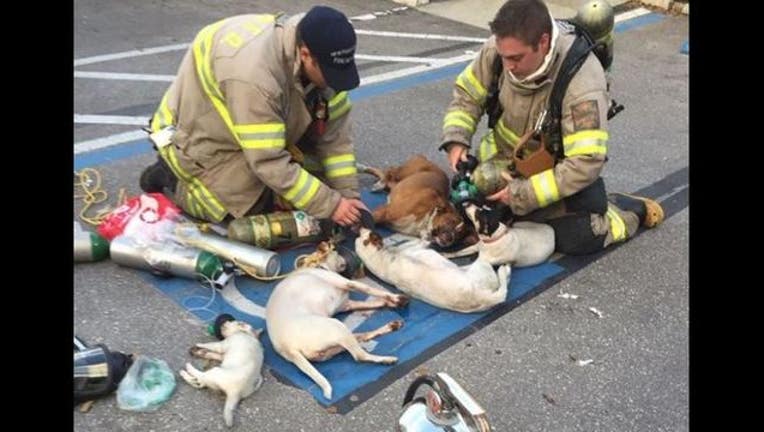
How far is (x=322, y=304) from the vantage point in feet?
10.5

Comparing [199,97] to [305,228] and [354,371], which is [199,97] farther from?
A: [354,371]

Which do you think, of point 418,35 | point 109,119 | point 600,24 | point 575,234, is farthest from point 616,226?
point 418,35

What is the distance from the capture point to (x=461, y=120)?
168 inches

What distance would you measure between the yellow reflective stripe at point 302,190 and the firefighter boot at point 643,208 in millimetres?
1961

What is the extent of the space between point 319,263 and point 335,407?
87cm

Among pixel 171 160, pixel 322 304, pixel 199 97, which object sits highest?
pixel 199 97

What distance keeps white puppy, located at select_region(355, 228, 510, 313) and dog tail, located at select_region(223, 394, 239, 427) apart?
3.61ft

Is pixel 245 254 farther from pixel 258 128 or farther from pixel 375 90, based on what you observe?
pixel 375 90

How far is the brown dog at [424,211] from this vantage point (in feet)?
12.9

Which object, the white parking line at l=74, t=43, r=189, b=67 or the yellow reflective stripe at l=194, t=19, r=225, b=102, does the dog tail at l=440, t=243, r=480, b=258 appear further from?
the white parking line at l=74, t=43, r=189, b=67

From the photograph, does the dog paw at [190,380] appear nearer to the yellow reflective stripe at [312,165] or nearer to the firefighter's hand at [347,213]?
the firefighter's hand at [347,213]

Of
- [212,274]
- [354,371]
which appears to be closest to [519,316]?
[354,371]

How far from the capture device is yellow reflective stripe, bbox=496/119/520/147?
411 centimetres

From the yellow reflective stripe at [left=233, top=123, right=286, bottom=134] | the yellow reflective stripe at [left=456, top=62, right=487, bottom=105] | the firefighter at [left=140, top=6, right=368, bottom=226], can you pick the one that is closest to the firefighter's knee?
the yellow reflective stripe at [left=456, top=62, right=487, bottom=105]
